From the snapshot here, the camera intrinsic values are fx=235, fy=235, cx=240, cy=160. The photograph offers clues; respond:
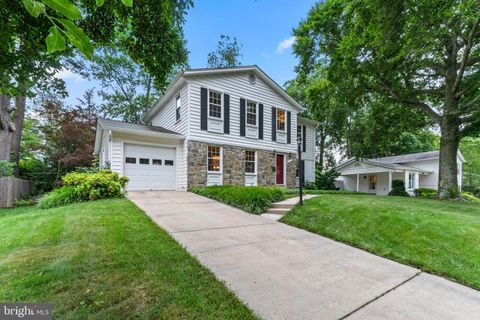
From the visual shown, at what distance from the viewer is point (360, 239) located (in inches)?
179

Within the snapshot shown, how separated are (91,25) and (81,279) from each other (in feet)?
11.0

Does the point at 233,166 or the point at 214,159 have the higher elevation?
the point at 214,159

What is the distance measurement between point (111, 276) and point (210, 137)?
8.62 meters

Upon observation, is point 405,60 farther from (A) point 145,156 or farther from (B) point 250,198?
(A) point 145,156

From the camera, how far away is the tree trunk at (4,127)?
36.4 feet

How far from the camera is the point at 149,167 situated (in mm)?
10531

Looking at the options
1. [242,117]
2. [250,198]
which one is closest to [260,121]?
[242,117]

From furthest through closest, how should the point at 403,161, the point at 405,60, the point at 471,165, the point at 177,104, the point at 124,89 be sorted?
1. the point at 471,165
2. the point at 403,161
3. the point at 124,89
4. the point at 177,104
5. the point at 405,60

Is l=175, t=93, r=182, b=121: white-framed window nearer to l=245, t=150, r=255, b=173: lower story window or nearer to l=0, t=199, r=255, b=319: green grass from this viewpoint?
l=245, t=150, r=255, b=173: lower story window

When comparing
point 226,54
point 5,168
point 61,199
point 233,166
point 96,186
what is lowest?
point 61,199

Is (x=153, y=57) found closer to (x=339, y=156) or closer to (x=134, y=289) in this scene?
(x=134, y=289)

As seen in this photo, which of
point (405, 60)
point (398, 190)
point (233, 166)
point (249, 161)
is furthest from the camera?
point (398, 190)

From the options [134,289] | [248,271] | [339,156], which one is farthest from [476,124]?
[339,156]

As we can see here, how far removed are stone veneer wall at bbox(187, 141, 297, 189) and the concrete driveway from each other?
5601mm
